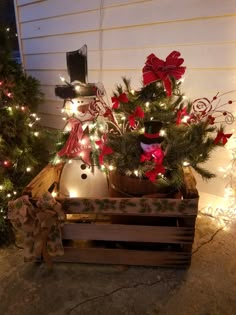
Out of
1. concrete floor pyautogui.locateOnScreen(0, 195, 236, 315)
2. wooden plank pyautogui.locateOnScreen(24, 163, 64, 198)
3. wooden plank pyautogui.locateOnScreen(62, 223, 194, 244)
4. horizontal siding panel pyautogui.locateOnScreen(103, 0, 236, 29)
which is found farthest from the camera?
horizontal siding panel pyautogui.locateOnScreen(103, 0, 236, 29)

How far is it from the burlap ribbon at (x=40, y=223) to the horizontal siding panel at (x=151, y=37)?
112 cm

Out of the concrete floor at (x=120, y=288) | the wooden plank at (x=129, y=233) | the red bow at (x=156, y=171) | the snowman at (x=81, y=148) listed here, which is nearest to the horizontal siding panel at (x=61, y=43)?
the snowman at (x=81, y=148)

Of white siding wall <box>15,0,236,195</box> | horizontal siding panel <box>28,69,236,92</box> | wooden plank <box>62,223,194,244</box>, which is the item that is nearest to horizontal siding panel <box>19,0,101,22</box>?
white siding wall <box>15,0,236,195</box>

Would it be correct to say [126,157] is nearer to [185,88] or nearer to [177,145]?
[177,145]

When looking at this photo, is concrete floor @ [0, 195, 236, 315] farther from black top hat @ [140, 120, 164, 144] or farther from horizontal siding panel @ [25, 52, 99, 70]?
horizontal siding panel @ [25, 52, 99, 70]

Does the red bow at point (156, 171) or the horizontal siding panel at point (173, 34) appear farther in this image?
the horizontal siding panel at point (173, 34)

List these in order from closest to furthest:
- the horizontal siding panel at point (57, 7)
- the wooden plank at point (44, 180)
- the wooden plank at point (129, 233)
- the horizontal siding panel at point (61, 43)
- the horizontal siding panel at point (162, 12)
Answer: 1. the wooden plank at point (129, 233)
2. the wooden plank at point (44, 180)
3. the horizontal siding panel at point (162, 12)
4. the horizontal siding panel at point (57, 7)
5. the horizontal siding panel at point (61, 43)

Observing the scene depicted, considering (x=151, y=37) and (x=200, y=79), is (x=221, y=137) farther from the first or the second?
(x=151, y=37)

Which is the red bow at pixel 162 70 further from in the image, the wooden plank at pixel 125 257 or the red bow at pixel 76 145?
the wooden plank at pixel 125 257

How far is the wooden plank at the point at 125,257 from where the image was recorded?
4.05 feet

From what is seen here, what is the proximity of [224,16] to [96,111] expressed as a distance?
83 centimetres

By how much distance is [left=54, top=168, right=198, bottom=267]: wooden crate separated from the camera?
1144 mm

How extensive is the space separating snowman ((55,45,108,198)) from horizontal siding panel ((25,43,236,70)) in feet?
0.91

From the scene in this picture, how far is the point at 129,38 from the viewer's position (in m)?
1.70
